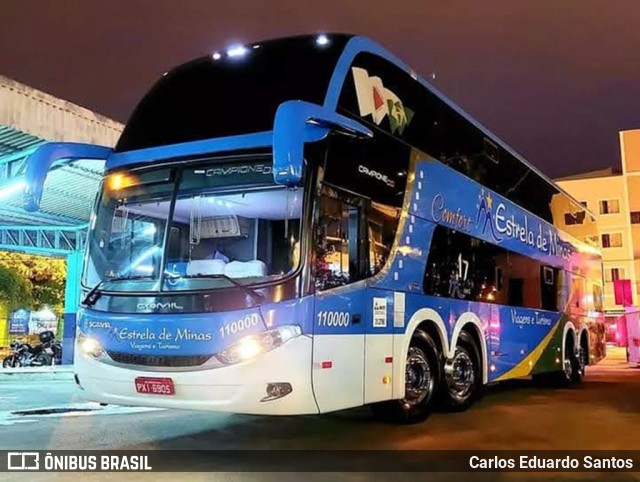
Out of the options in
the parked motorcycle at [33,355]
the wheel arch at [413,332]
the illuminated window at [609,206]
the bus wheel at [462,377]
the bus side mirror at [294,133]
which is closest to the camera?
the bus side mirror at [294,133]

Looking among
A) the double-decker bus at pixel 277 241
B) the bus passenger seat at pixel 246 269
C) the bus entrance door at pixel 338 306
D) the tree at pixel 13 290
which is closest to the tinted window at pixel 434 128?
the double-decker bus at pixel 277 241

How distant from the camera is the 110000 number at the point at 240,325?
210 inches

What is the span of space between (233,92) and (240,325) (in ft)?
7.98

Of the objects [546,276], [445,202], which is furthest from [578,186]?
[445,202]

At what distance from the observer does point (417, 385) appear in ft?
24.7

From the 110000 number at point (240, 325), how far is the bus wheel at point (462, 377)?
→ 346cm

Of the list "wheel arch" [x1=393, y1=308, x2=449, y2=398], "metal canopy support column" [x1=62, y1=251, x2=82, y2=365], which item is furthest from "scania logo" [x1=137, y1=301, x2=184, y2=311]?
"metal canopy support column" [x1=62, y1=251, x2=82, y2=365]

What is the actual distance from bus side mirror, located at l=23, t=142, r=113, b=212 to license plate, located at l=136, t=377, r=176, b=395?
6.62 feet

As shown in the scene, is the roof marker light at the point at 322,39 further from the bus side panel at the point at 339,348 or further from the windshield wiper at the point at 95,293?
the windshield wiper at the point at 95,293

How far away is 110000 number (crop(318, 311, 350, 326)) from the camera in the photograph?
18.4ft

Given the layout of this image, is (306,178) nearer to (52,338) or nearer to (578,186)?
(52,338)

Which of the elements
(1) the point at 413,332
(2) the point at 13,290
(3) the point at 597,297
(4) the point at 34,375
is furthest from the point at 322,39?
(2) the point at 13,290

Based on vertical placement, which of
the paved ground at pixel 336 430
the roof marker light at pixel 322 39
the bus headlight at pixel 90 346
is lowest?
the paved ground at pixel 336 430

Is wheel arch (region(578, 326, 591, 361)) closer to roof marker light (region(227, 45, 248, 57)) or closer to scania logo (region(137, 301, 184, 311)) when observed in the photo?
roof marker light (region(227, 45, 248, 57))
